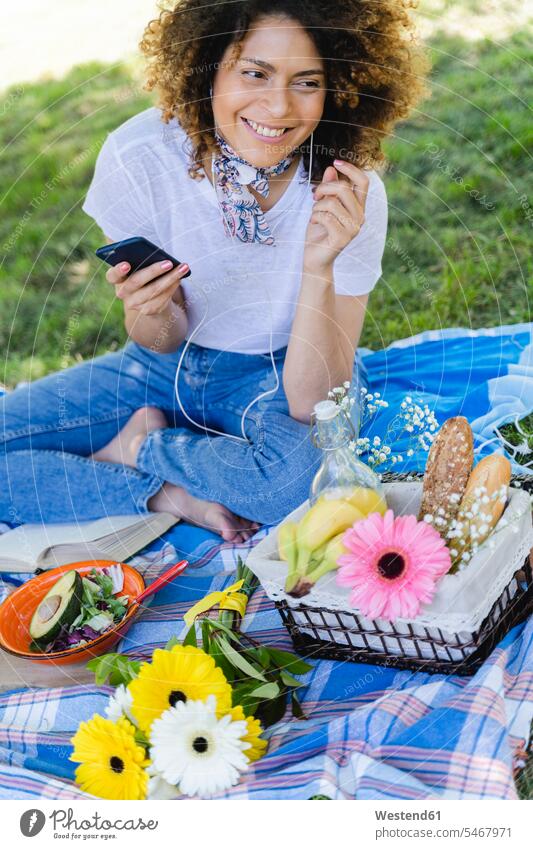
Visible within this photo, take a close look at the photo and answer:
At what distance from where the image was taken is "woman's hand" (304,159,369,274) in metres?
0.98

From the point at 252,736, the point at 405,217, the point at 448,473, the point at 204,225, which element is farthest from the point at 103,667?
the point at 405,217

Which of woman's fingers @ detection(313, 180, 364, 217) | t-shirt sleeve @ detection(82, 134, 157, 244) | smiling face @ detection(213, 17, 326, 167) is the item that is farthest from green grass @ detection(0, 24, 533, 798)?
woman's fingers @ detection(313, 180, 364, 217)

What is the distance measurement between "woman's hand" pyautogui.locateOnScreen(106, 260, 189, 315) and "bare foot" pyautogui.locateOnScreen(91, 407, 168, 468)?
0.26 m

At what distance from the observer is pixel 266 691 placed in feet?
2.82

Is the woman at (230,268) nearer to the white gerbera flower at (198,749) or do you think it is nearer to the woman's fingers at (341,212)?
the woman's fingers at (341,212)

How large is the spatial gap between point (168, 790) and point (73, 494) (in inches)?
20.7

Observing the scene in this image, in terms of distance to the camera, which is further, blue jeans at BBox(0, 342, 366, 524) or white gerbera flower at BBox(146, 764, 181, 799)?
blue jeans at BBox(0, 342, 366, 524)

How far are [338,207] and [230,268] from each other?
199mm

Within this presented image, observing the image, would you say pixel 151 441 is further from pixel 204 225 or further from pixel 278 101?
pixel 278 101

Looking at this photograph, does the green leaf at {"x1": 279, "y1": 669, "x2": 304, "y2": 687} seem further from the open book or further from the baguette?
the open book

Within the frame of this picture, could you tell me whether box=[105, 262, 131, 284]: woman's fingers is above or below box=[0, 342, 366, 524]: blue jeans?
above

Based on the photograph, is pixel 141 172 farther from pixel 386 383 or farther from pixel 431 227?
pixel 431 227

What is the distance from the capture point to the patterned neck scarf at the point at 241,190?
3.43 feet

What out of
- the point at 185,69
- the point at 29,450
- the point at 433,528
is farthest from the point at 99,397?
the point at 433,528
